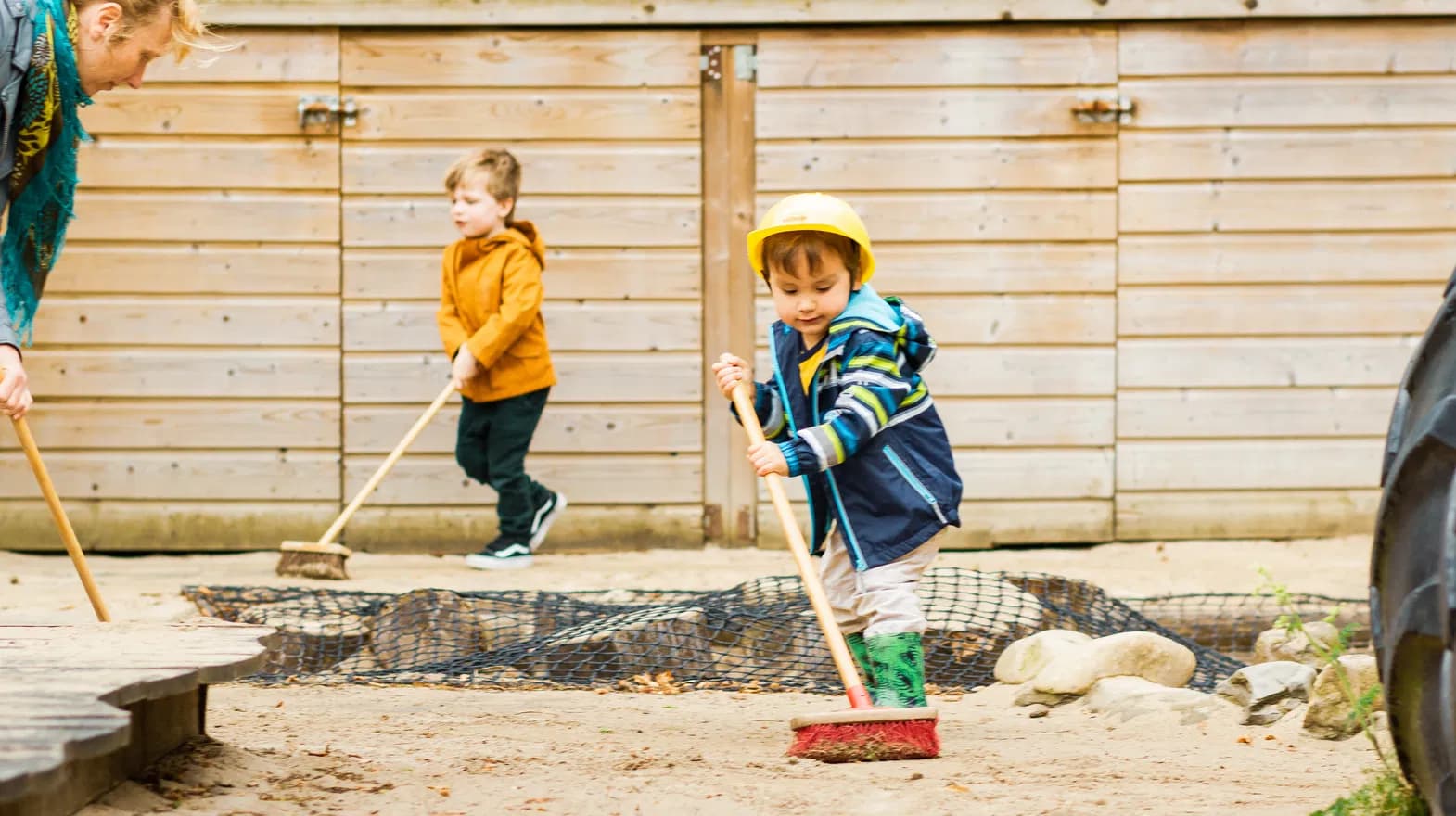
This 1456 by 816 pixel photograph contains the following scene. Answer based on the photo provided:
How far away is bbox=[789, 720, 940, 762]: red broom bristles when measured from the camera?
3.30 m

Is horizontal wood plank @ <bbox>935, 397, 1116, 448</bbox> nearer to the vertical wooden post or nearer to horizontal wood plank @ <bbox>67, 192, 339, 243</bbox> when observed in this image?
the vertical wooden post

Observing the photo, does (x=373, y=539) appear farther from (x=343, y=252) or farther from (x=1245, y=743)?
(x=1245, y=743)

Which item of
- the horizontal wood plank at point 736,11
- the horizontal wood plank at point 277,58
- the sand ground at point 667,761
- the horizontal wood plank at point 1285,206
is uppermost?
the horizontal wood plank at point 736,11

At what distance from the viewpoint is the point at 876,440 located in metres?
3.69

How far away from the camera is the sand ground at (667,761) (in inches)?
113

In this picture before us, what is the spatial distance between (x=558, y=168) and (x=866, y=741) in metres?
4.37

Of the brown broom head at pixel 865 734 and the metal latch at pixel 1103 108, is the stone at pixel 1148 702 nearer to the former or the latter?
the brown broom head at pixel 865 734

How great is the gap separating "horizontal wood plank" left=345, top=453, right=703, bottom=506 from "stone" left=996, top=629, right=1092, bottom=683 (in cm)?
270

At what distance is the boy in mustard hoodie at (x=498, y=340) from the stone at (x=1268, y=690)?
345 cm

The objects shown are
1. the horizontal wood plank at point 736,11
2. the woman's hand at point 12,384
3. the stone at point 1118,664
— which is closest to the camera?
the woman's hand at point 12,384

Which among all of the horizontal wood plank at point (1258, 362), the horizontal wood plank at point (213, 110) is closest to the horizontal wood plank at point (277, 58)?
the horizontal wood plank at point (213, 110)

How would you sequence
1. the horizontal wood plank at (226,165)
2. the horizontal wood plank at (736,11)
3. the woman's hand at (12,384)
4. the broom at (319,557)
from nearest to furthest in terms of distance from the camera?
the woman's hand at (12,384) < the broom at (319,557) < the horizontal wood plank at (736,11) < the horizontal wood plank at (226,165)

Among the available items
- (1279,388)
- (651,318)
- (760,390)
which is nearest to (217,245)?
(651,318)

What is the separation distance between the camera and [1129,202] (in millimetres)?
7266
